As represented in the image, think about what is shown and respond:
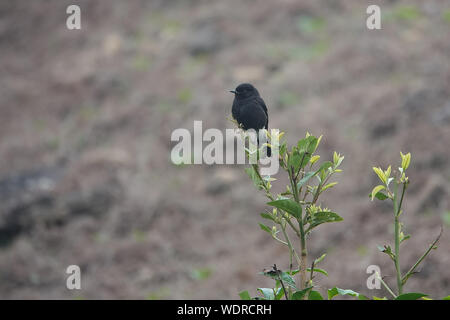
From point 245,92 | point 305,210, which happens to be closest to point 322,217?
point 305,210

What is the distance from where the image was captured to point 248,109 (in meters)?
3.92

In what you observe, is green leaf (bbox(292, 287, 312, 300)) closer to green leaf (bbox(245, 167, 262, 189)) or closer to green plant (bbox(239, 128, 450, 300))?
green plant (bbox(239, 128, 450, 300))

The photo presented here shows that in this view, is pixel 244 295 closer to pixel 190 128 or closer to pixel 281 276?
pixel 281 276

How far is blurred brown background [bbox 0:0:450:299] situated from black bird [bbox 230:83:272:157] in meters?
3.54

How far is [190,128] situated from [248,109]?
8.23 meters

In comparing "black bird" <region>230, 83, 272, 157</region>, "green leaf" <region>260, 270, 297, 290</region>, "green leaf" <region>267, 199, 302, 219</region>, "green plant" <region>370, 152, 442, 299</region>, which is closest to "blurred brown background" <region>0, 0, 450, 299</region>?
"black bird" <region>230, 83, 272, 157</region>

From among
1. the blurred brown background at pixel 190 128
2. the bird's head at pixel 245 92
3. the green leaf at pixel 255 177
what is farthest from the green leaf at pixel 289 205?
the blurred brown background at pixel 190 128

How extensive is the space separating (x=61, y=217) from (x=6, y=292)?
1851 millimetres

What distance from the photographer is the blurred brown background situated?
8.21 metres

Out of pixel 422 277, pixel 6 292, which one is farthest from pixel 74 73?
pixel 422 277

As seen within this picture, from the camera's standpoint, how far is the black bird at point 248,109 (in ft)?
12.9

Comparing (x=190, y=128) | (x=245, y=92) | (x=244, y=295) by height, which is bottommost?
(x=244, y=295)

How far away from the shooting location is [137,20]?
15969 mm
